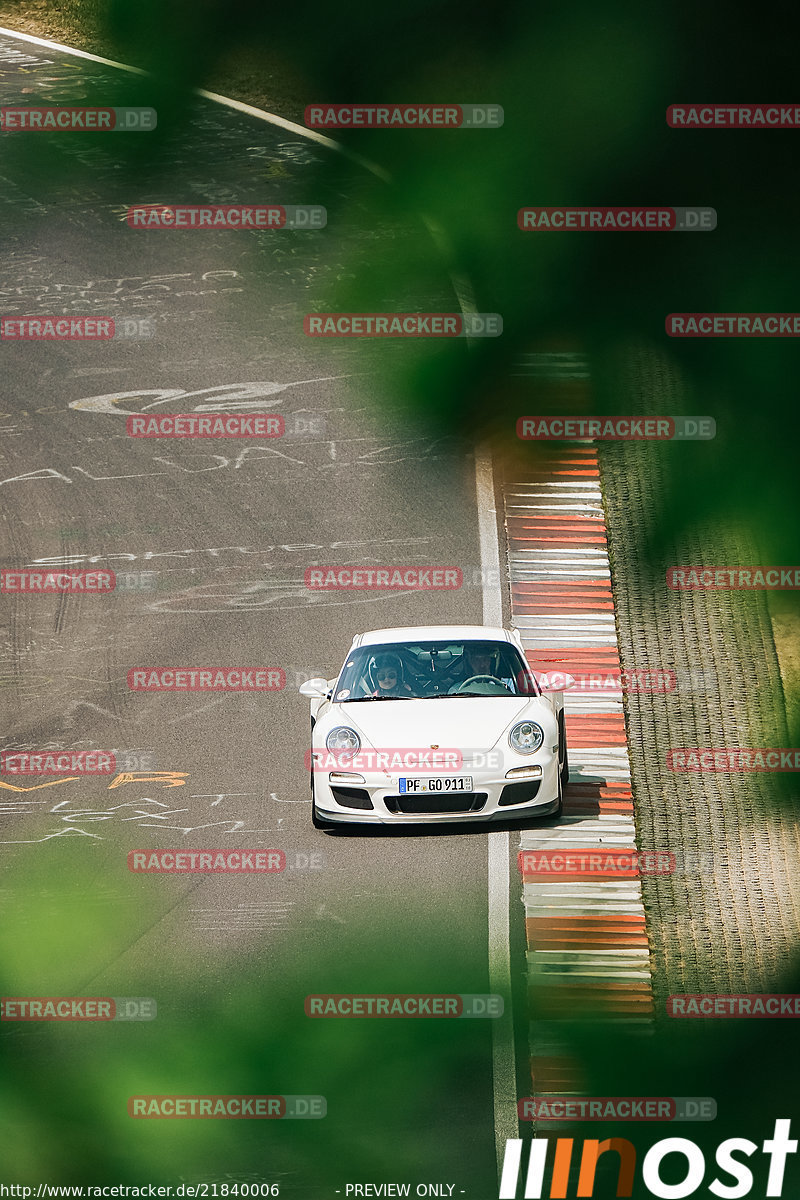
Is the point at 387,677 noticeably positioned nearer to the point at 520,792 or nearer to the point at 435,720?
the point at 435,720

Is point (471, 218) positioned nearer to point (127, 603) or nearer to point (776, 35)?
point (776, 35)

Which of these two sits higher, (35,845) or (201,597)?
(201,597)

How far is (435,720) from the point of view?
11648 millimetres

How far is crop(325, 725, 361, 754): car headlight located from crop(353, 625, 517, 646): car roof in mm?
1263

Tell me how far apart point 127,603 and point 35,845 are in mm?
4383

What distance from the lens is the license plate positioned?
11188 millimetres

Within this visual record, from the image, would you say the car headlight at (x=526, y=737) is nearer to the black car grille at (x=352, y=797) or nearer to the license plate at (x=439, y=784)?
the license plate at (x=439, y=784)

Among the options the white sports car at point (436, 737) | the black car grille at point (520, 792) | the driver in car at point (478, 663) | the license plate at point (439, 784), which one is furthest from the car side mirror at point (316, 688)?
the black car grille at point (520, 792)

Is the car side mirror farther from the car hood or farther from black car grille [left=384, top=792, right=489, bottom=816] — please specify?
black car grille [left=384, top=792, right=489, bottom=816]

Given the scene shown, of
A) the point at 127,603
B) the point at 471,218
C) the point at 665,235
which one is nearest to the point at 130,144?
the point at 471,218

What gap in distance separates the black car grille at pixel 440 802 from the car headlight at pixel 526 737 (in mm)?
510

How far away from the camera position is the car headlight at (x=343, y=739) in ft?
37.8

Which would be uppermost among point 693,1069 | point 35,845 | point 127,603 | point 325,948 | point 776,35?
point 776,35

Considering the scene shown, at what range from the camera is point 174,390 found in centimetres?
2030
